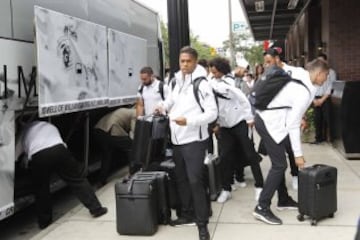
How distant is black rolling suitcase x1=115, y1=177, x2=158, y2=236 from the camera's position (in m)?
5.59

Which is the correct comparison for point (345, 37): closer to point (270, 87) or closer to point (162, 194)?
point (270, 87)

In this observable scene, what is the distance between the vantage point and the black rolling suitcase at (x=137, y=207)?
220 inches

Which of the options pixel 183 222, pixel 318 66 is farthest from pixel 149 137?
pixel 318 66

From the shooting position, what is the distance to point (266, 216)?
5.89 m

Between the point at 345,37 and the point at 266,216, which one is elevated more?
the point at 345,37

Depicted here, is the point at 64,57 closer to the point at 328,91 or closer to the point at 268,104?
the point at 268,104

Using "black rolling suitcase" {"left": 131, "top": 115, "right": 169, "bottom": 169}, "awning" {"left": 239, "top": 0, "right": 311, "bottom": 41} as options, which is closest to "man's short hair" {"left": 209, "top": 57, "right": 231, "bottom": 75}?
"black rolling suitcase" {"left": 131, "top": 115, "right": 169, "bottom": 169}

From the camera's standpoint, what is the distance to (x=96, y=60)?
7910mm

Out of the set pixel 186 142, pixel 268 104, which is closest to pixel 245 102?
pixel 268 104

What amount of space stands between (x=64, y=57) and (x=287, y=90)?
2693mm

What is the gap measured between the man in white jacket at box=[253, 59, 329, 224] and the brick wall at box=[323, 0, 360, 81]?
24.1ft

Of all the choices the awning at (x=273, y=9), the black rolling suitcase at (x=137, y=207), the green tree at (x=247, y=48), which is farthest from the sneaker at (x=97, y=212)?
the green tree at (x=247, y=48)

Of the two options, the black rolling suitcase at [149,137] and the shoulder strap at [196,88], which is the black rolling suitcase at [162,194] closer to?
the black rolling suitcase at [149,137]

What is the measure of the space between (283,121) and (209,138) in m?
0.91
